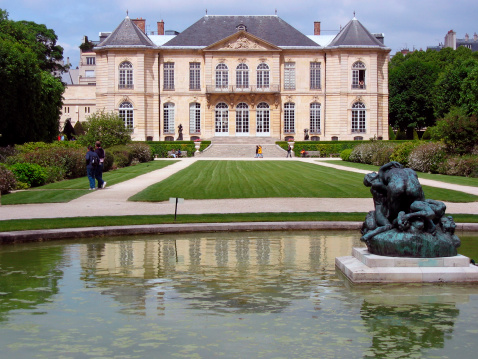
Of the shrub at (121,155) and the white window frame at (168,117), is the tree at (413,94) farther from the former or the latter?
the shrub at (121,155)

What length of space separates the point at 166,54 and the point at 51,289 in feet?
193

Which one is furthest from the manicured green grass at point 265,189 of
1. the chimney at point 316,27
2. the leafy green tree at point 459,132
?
the chimney at point 316,27

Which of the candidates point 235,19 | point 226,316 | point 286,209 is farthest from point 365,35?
point 226,316

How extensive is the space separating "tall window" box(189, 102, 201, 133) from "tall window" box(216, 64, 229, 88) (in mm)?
2965

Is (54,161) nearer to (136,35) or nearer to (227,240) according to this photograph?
(227,240)

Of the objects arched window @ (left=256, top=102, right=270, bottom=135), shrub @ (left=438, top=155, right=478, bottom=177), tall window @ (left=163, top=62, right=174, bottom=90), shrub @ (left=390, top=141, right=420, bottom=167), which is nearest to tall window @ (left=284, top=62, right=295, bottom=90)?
arched window @ (left=256, top=102, right=270, bottom=135)

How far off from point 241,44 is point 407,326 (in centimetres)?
5922

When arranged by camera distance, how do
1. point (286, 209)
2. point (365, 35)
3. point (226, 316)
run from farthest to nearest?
point (365, 35), point (286, 209), point (226, 316)

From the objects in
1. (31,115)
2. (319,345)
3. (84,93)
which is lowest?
(319,345)

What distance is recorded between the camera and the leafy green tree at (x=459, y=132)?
2864cm

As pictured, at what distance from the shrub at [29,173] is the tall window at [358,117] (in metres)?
44.9

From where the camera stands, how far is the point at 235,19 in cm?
6644

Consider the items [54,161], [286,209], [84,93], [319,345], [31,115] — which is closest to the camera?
[319,345]

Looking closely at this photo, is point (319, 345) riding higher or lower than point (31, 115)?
lower
